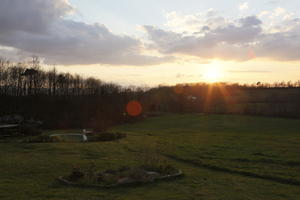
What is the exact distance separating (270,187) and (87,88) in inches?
2321

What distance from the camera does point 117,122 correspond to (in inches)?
1734

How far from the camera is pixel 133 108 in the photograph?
50469 millimetres

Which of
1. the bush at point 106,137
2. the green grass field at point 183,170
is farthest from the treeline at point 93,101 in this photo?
the green grass field at point 183,170

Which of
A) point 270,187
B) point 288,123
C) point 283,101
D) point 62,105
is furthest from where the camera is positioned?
point 283,101

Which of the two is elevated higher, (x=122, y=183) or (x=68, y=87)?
(x=68, y=87)

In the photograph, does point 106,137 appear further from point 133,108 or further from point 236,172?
point 133,108

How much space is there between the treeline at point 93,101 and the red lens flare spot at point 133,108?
0.74 metres

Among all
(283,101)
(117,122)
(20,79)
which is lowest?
(117,122)

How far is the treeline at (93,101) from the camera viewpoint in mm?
40406

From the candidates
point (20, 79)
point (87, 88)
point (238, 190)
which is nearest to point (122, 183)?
point (238, 190)

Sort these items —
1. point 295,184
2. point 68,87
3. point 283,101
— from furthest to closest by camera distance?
point 68,87 < point 283,101 < point 295,184

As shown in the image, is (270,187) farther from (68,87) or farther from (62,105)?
(68,87)

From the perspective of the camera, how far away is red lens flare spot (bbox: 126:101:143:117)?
48.2 meters

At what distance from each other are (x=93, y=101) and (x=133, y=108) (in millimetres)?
7780
